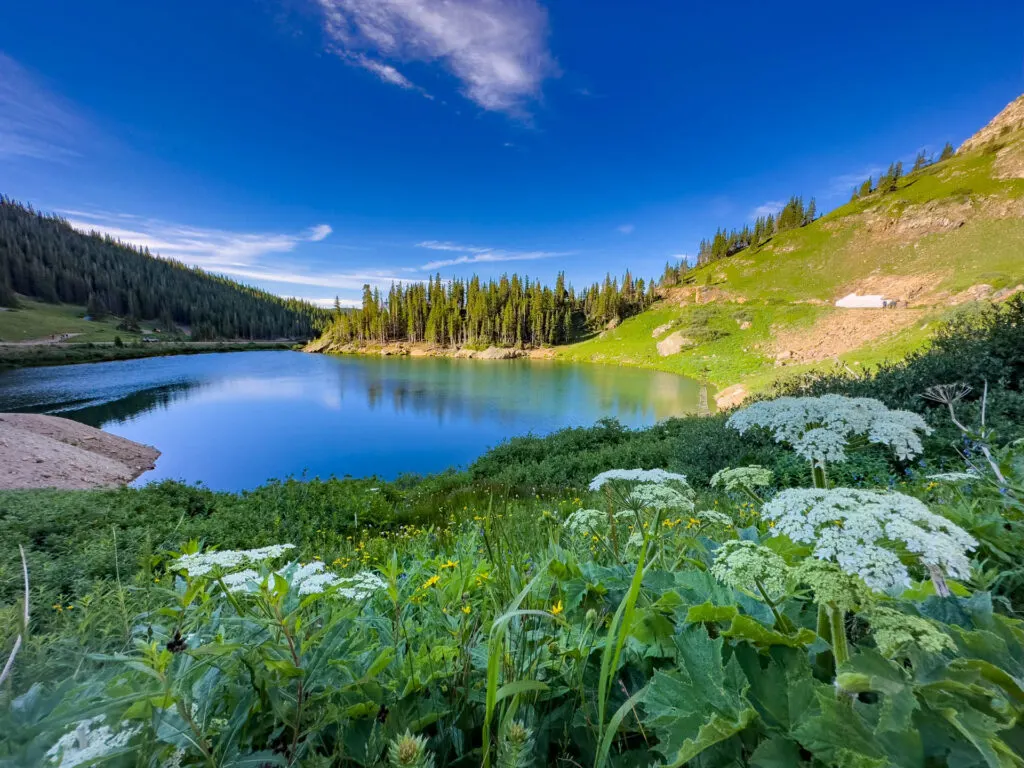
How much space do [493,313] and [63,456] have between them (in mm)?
85304

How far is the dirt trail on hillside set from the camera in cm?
1495

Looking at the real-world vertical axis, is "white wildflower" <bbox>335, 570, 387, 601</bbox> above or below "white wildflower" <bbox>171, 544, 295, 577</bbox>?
below

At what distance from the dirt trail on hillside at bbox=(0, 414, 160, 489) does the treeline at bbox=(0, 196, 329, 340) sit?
128961 mm

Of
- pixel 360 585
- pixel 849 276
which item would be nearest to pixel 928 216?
pixel 849 276

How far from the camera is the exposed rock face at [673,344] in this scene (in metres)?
66.7

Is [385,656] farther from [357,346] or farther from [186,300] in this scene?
[186,300]

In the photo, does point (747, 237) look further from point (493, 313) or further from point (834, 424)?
point (834, 424)

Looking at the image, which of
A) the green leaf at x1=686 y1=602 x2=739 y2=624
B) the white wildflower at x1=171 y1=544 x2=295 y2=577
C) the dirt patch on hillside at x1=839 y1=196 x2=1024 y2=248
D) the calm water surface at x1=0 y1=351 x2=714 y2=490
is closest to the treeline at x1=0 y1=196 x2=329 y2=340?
the calm water surface at x1=0 y1=351 x2=714 y2=490

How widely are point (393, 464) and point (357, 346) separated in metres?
94.1

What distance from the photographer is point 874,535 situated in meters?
1.14

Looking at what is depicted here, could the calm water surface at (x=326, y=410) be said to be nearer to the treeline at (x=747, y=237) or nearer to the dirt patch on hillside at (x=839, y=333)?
the dirt patch on hillside at (x=839, y=333)

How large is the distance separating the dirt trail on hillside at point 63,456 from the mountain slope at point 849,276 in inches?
1856

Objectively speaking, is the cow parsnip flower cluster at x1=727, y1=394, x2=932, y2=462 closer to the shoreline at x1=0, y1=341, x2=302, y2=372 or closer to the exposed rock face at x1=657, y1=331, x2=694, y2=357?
the exposed rock face at x1=657, y1=331, x2=694, y2=357

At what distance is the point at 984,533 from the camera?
2.04 metres
